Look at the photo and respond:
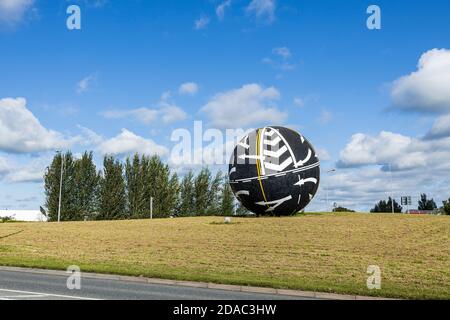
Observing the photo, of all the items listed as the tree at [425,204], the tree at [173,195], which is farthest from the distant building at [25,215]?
the tree at [425,204]

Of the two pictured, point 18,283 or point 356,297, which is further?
point 18,283

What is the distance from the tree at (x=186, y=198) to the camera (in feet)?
214

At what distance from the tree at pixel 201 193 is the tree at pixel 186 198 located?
58 cm

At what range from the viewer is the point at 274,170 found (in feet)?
93.4

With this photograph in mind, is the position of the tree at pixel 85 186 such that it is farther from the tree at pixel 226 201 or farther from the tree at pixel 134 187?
the tree at pixel 226 201

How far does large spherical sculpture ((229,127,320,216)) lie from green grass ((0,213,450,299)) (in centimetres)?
140

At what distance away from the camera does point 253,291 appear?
504 inches

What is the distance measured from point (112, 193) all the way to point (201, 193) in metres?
12.9

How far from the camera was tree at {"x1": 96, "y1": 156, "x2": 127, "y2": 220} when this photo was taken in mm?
59312

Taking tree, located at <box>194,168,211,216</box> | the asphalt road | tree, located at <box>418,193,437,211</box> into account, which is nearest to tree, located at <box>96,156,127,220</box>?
tree, located at <box>194,168,211,216</box>

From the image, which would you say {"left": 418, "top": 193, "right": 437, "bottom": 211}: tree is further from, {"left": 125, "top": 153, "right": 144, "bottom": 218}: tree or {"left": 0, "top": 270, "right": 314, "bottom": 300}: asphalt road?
{"left": 0, "top": 270, "right": 314, "bottom": 300}: asphalt road
